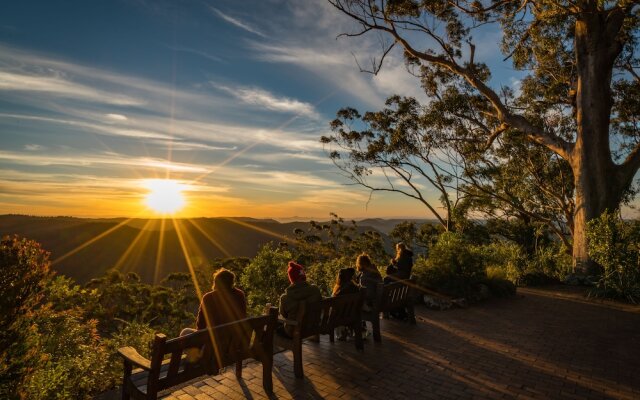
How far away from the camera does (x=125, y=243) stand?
10044cm

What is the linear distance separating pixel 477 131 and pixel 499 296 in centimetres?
1438

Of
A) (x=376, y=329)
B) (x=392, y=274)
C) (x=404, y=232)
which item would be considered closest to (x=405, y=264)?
(x=392, y=274)

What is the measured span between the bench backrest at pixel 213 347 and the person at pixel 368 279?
239cm

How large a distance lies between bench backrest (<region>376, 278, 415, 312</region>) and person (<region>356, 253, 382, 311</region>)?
11cm

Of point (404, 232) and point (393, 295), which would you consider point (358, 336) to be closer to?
point (393, 295)

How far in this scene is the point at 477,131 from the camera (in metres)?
22.5

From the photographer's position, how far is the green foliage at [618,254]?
34.1 ft

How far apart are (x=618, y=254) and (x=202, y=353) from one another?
11356 millimetres

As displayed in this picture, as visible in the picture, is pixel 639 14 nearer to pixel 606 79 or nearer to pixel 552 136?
pixel 606 79

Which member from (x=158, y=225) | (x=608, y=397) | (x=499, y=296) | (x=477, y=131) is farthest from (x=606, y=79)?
(x=158, y=225)

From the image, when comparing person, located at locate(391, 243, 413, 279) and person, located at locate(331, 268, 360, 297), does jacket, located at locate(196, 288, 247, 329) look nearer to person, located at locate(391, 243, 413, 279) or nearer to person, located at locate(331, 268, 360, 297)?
person, located at locate(331, 268, 360, 297)

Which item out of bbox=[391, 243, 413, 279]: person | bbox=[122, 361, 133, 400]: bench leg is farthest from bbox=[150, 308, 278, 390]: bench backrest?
bbox=[391, 243, 413, 279]: person

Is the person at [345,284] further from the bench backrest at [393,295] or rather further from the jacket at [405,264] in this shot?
the jacket at [405,264]

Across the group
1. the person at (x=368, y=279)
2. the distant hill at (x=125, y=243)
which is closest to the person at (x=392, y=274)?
the person at (x=368, y=279)
